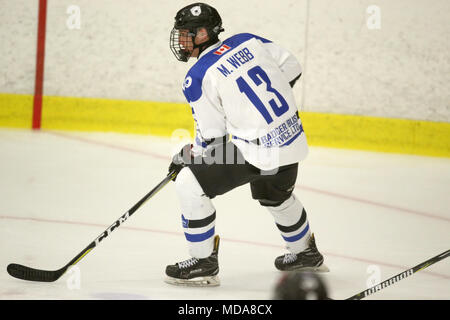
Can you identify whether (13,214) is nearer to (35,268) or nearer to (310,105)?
(35,268)

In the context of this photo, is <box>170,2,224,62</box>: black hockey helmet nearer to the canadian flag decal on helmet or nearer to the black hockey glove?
the canadian flag decal on helmet

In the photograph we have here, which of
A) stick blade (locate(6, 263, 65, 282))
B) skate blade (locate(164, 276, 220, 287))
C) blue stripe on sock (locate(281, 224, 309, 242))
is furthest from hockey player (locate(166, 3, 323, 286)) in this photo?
A: stick blade (locate(6, 263, 65, 282))

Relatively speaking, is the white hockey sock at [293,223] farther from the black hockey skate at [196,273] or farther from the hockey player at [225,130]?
the black hockey skate at [196,273]

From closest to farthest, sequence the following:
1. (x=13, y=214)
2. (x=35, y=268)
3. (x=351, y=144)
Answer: (x=35, y=268) → (x=13, y=214) → (x=351, y=144)

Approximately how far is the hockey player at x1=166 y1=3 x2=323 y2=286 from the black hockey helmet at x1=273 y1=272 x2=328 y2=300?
272 mm

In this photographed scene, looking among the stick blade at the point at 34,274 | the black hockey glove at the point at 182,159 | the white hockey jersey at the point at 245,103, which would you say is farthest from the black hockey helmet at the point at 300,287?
the stick blade at the point at 34,274

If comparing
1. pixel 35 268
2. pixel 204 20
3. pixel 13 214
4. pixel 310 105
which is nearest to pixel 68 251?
pixel 35 268

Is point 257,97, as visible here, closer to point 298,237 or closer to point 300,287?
point 298,237

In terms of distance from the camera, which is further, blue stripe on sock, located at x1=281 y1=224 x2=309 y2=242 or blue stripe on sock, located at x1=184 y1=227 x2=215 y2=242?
blue stripe on sock, located at x1=281 y1=224 x2=309 y2=242

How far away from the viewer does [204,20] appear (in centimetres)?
294

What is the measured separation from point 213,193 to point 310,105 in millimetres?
3145

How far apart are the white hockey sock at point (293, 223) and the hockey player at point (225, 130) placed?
0.05 meters

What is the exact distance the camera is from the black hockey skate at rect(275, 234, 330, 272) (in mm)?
3207

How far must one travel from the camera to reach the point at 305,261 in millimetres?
3207
